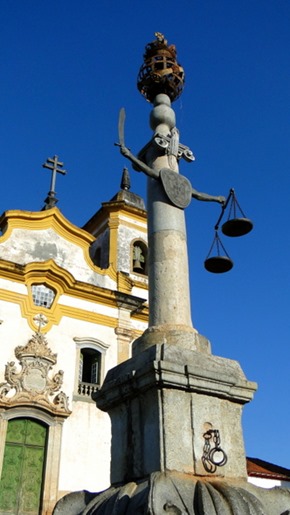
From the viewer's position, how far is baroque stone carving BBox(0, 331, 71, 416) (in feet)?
45.0

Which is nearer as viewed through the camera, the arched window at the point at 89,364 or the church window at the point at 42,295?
the arched window at the point at 89,364

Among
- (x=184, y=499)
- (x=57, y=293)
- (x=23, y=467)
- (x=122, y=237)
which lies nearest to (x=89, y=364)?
(x=57, y=293)

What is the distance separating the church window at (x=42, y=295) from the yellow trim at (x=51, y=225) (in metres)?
1.87

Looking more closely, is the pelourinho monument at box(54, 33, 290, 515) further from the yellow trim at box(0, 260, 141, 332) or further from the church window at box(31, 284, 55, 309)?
the church window at box(31, 284, 55, 309)

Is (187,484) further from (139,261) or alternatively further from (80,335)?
(139,261)

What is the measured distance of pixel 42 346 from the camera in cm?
1459

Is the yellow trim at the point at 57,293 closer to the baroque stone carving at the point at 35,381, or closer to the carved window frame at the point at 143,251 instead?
the baroque stone carving at the point at 35,381

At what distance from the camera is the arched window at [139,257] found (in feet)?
62.0

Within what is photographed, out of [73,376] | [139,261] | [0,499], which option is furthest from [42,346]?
[139,261]

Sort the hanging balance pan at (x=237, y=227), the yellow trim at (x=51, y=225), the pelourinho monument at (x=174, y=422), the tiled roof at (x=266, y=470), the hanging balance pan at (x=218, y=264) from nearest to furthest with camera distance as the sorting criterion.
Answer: the pelourinho monument at (x=174, y=422)
the hanging balance pan at (x=237, y=227)
the hanging balance pan at (x=218, y=264)
the yellow trim at (x=51, y=225)
the tiled roof at (x=266, y=470)

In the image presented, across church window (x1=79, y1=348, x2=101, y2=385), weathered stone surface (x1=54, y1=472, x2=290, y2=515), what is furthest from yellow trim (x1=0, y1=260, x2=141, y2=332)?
weathered stone surface (x1=54, y1=472, x2=290, y2=515)

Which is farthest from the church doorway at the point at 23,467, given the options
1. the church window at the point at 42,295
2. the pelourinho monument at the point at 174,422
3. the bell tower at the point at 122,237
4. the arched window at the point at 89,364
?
the pelourinho monument at the point at 174,422

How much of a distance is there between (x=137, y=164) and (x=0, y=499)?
32.7 ft

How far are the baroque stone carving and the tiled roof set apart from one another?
30.8ft
